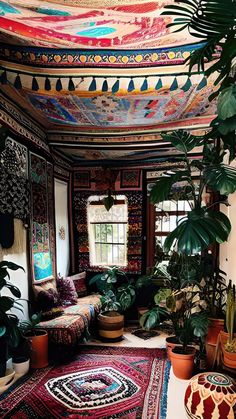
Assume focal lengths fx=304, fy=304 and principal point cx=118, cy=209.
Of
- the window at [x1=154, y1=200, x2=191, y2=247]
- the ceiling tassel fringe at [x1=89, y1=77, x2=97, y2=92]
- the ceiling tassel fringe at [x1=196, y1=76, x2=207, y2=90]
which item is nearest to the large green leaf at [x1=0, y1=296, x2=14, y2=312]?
the ceiling tassel fringe at [x1=89, y1=77, x2=97, y2=92]

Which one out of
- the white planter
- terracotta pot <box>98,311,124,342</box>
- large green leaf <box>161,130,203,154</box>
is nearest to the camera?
large green leaf <box>161,130,203,154</box>

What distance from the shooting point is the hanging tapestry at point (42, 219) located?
398cm

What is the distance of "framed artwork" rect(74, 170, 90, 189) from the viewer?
5.64 metres

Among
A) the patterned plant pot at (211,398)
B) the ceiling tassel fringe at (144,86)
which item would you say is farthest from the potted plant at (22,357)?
the ceiling tassel fringe at (144,86)

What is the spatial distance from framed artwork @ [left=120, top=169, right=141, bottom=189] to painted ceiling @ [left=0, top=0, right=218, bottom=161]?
1.42m

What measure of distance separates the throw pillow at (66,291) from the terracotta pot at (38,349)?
3.43 feet

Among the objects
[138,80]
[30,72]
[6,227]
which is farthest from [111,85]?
[6,227]

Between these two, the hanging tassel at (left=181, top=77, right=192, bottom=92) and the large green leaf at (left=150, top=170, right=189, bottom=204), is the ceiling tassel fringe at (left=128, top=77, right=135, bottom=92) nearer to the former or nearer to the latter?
the hanging tassel at (left=181, top=77, right=192, bottom=92)

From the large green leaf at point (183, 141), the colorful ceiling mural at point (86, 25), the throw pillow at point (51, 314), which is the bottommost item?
the throw pillow at point (51, 314)

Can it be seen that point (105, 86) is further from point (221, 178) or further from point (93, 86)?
point (221, 178)

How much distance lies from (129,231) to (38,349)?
262cm

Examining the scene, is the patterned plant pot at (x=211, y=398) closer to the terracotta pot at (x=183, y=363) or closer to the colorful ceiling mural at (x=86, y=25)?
the terracotta pot at (x=183, y=363)

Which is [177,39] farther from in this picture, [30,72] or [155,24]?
[30,72]

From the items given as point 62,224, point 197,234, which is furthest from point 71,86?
point 62,224
